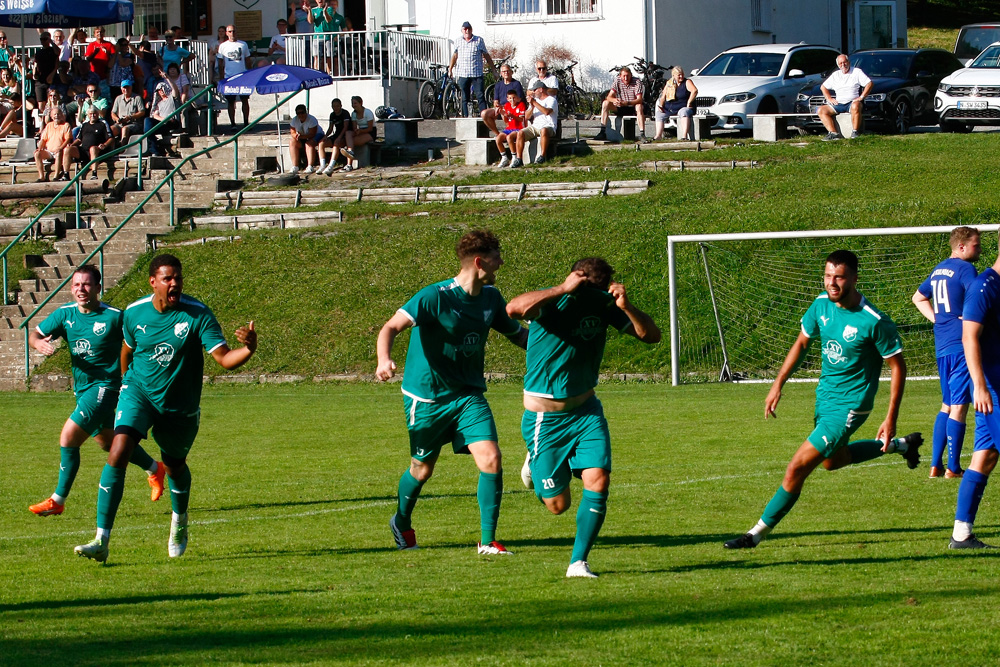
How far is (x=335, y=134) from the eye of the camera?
2922cm

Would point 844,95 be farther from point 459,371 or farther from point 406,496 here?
point 406,496

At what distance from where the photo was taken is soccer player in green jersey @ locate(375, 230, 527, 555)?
8273mm

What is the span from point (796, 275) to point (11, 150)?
19.0 meters

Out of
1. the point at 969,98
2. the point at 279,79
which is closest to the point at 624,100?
the point at 969,98

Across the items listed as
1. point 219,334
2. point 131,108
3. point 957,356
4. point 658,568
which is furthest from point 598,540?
point 131,108

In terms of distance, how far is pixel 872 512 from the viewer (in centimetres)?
960

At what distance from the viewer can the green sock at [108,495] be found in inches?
332

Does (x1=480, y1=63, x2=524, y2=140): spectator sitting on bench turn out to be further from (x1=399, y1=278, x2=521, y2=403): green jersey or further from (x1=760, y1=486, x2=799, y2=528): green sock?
(x1=760, y1=486, x2=799, y2=528): green sock

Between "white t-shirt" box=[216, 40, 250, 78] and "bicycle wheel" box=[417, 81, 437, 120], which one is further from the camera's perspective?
"bicycle wheel" box=[417, 81, 437, 120]

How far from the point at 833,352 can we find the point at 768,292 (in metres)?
13.0

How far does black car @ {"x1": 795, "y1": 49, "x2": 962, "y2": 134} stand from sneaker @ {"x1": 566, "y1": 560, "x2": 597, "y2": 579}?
23127mm

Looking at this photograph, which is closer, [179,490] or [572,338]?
[572,338]

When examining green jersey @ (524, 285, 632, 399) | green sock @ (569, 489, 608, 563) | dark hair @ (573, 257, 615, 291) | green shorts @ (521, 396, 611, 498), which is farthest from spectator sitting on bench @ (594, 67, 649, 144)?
green sock @ (569, 489, 608, 563)

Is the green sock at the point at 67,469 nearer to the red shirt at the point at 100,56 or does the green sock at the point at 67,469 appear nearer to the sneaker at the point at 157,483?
the sneaker at the point at 157,483
